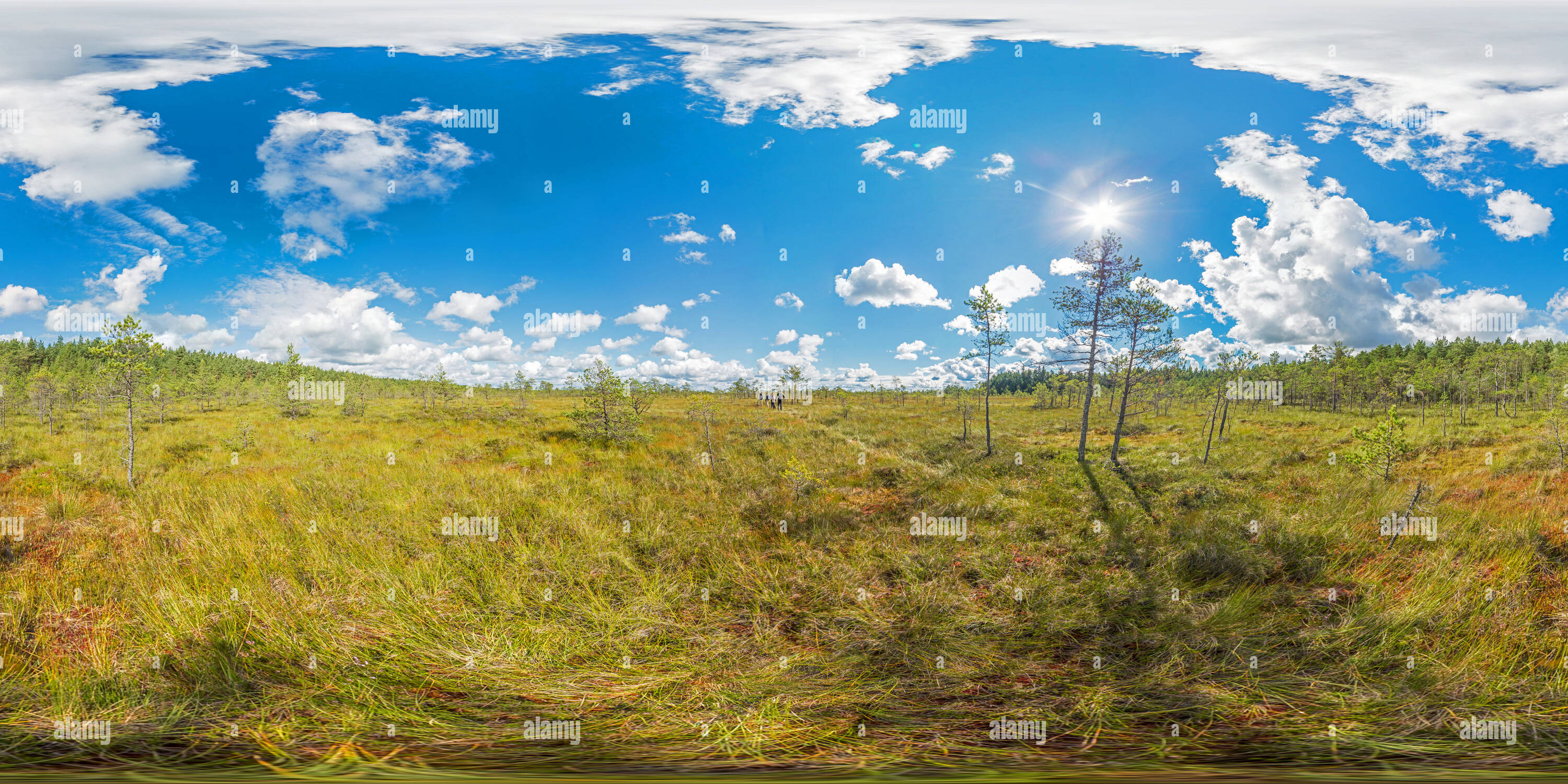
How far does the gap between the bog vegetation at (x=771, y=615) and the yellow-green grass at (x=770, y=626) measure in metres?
0.03

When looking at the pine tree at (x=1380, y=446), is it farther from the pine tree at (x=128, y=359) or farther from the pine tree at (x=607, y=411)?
the pine tree at (x=128, y=359)

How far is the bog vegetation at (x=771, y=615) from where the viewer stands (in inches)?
111

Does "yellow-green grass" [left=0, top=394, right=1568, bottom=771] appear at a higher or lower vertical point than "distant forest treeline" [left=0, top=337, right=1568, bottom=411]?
lower

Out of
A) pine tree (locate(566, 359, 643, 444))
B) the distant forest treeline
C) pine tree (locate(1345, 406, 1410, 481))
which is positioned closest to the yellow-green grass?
pine tree (locate(1345, 406, 1410, 481))

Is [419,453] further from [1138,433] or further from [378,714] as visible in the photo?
[1138,433]

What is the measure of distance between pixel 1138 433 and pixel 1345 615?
25.8 metres

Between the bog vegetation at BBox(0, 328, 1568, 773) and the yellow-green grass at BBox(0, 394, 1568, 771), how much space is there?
28 mm

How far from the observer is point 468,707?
3.12 metres

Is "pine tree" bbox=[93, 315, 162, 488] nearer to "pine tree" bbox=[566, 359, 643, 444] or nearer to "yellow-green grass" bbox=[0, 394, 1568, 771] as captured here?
"yellow-green grass" bbox=[0, 394, 1568, 771]

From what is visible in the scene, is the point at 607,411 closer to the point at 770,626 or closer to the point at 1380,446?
the point at 770,626

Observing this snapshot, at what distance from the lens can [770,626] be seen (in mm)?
4535

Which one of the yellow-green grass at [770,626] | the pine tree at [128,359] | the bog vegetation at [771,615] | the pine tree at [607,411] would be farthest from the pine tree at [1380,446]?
the pine tree at [128,359]

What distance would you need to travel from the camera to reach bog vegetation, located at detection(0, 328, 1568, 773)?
2.82 m

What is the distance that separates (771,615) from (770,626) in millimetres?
231
